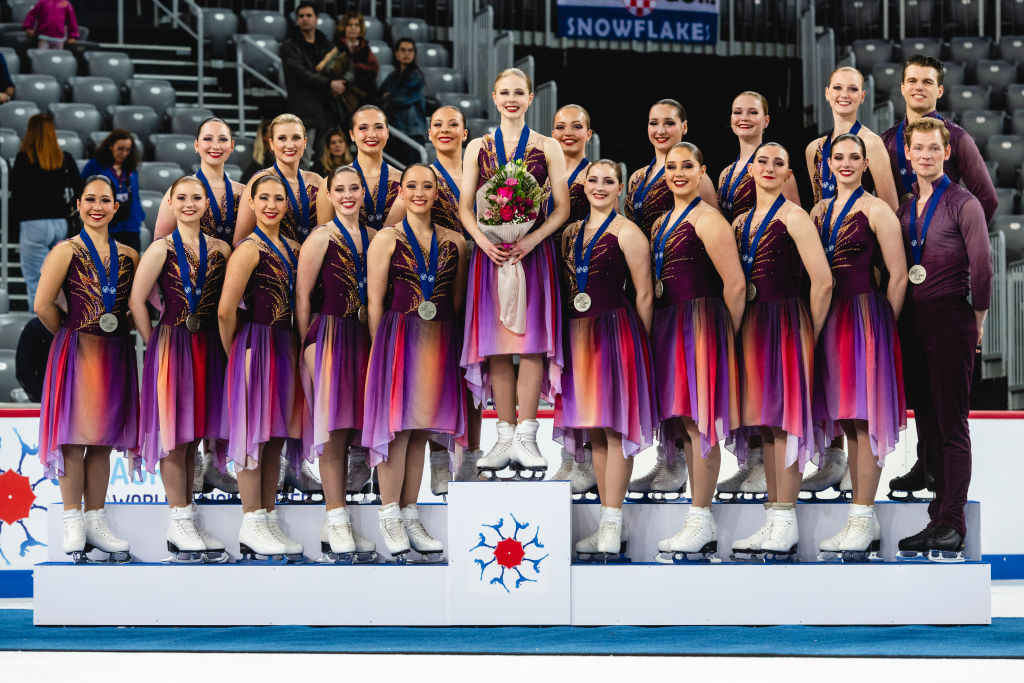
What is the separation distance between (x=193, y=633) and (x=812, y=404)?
250 cm

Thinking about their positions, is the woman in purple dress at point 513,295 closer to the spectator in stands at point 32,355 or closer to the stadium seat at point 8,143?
the spectator in stands at point 32,355

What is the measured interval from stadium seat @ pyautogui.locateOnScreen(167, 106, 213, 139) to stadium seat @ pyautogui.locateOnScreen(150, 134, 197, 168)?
284 millimetres

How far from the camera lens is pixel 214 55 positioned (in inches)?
431

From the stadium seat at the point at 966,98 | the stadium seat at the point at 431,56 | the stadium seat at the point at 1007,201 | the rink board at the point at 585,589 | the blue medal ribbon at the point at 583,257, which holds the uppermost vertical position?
the stadium seat at the point at 431,56

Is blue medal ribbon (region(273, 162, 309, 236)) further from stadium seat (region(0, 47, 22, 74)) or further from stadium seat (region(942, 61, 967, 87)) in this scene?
stadium seat (region(942, 61, 967, 87))

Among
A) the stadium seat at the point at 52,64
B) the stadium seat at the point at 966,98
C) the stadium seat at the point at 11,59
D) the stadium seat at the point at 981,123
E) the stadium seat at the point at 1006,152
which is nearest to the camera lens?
the stadium seat at the point at 11,59

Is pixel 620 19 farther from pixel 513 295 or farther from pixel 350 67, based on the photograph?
pixel 513 295

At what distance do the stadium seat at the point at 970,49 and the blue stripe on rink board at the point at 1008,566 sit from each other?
641 cm

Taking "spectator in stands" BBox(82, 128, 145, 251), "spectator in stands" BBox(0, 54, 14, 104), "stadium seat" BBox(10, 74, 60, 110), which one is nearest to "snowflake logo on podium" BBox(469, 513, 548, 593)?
"spectator in stands" BBox(82, 128, 145, 251)

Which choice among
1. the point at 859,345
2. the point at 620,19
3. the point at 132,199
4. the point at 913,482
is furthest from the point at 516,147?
the point at 620,19

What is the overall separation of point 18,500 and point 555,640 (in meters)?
3.03

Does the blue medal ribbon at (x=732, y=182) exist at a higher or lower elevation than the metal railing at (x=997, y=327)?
higher

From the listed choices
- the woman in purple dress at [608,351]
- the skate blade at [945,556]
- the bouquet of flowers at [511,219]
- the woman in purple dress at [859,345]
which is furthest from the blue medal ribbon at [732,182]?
the skate blade at [945,556]

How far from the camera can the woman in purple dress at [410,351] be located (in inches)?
203
